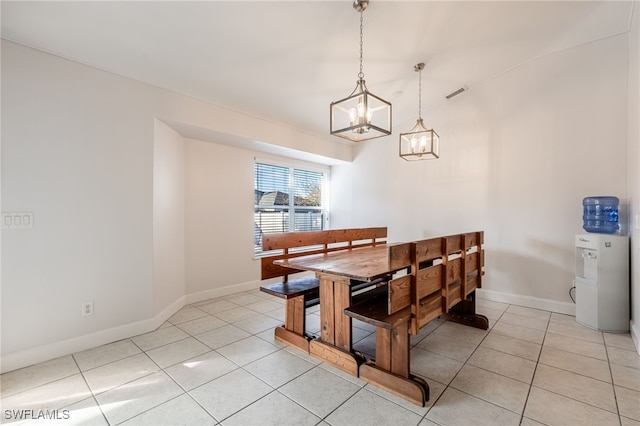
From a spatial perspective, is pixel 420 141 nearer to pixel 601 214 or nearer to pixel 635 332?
pixel 601 214

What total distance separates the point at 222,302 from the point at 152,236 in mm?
1336

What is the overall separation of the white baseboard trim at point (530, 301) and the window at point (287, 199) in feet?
9.93

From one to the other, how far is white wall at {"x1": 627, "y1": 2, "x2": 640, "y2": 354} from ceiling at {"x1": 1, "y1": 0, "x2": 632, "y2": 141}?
328 millimetres

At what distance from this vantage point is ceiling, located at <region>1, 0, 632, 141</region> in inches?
80.9

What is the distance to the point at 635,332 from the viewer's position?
252 cm

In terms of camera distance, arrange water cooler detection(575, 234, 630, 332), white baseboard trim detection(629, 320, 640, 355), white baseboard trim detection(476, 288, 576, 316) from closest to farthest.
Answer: white baseboard trim detection(629, 320, 640, 355), water cooler detection(575, 234, 630, 332), white baseboard trim detection(476, 288, 576, 316)

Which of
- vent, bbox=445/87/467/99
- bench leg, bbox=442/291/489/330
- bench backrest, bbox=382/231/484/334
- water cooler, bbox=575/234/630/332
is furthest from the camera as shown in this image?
vent, bbox=445/87/467/99

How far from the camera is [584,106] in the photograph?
315cm

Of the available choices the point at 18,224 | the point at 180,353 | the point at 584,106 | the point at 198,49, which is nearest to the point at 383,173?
the point at 584,106

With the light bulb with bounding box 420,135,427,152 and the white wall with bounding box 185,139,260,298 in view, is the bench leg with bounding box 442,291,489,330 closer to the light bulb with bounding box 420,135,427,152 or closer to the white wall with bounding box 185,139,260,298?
the light bulb with bounding box 420,135,427,152

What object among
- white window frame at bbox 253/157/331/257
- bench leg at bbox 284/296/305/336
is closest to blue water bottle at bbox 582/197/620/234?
bench leg at bbox 284/296/305/336

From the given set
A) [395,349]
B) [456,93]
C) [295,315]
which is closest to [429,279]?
[395,349]

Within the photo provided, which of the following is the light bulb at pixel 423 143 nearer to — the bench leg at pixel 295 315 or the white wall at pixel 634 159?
the white wall at pixel 634 159

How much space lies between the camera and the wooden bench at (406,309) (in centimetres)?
174
